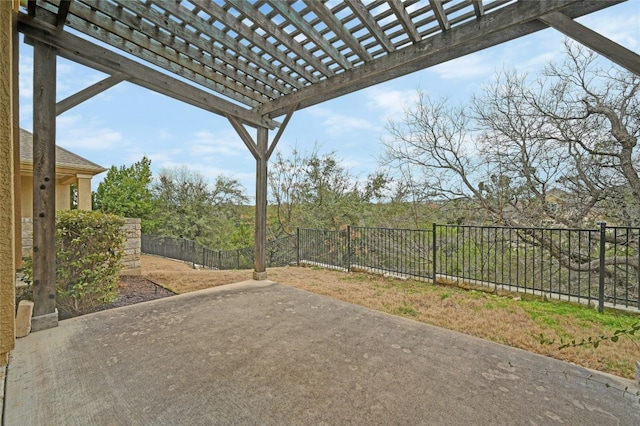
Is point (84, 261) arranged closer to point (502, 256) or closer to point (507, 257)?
point (502, 256)

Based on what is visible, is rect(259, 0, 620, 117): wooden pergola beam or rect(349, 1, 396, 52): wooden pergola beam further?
rect(349, 1, 396, 52): wooden pergola beam

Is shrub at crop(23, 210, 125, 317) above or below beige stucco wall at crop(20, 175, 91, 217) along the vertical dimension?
below

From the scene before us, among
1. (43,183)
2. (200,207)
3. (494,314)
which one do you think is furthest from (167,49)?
(200,207)

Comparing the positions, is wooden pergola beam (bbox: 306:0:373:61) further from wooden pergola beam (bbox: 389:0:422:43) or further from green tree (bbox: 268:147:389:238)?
green tree (bbox: 268:147:389:238)

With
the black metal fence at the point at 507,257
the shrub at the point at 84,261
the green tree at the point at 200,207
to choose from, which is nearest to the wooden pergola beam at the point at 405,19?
the black metal fence at the point at 507,257

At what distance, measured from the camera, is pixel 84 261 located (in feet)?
10.7

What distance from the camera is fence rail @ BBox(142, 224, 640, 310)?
12.3ft

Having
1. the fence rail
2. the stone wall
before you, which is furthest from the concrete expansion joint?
the fence rail

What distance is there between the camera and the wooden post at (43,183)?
2.43 meters

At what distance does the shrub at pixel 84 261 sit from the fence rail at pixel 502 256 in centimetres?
427

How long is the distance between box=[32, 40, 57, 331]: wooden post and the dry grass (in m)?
1.76

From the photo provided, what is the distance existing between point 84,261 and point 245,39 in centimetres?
323

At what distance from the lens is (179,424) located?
1.40m

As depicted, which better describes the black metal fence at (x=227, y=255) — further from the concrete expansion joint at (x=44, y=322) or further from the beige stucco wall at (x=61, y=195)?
the concrete expansion joint at (x=44, y=322)
